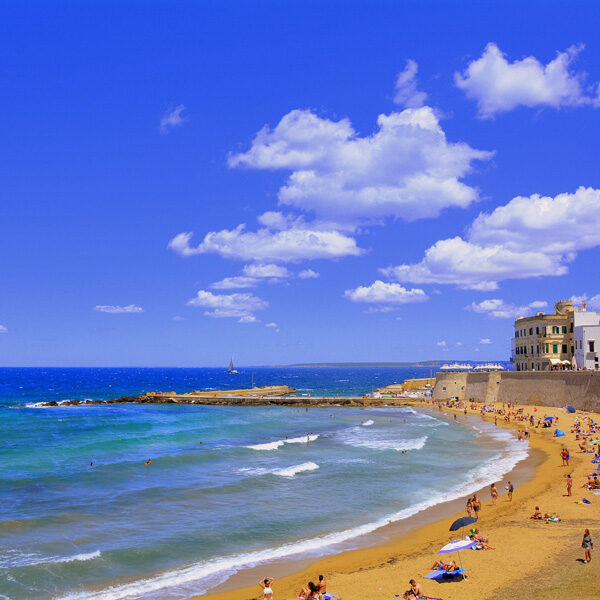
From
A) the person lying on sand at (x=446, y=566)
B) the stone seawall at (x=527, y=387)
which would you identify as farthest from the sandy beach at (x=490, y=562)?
the stone seawall at (x=527, y=387)

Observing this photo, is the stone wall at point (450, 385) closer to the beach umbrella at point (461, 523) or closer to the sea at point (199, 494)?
the sea at point (199, 494)

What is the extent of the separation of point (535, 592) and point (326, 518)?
397 inches

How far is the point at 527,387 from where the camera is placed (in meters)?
61.2

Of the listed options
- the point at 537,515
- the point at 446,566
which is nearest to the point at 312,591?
the point at 446,566

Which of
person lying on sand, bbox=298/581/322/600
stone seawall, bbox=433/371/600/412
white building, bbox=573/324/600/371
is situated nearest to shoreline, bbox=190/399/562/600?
person lying on sand, bbox=298/581/322/600

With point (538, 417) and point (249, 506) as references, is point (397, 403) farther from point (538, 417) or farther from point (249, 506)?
point (249, 506)

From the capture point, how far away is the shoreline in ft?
52.5

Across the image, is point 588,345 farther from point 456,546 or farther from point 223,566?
point 223,566

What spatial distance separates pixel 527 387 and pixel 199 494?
149 ft

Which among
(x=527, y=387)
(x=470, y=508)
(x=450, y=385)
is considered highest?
(x=527, y=387)

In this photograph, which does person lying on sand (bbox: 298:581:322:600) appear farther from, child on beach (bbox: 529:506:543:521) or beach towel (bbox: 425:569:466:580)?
child on beach (bbox: 529:506:543:521)

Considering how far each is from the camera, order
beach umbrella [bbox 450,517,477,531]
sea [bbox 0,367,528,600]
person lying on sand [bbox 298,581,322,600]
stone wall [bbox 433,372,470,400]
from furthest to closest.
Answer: stone wall [bbox 433,372,470,400] < beach umbrella [bbox 450,517,477,531] < sea [bbox 0,367,528,600] < person lying on sand [bbox 298,581,322,600]

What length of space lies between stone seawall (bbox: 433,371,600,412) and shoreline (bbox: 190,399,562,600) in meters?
32.5

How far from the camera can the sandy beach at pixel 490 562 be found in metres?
15.0
